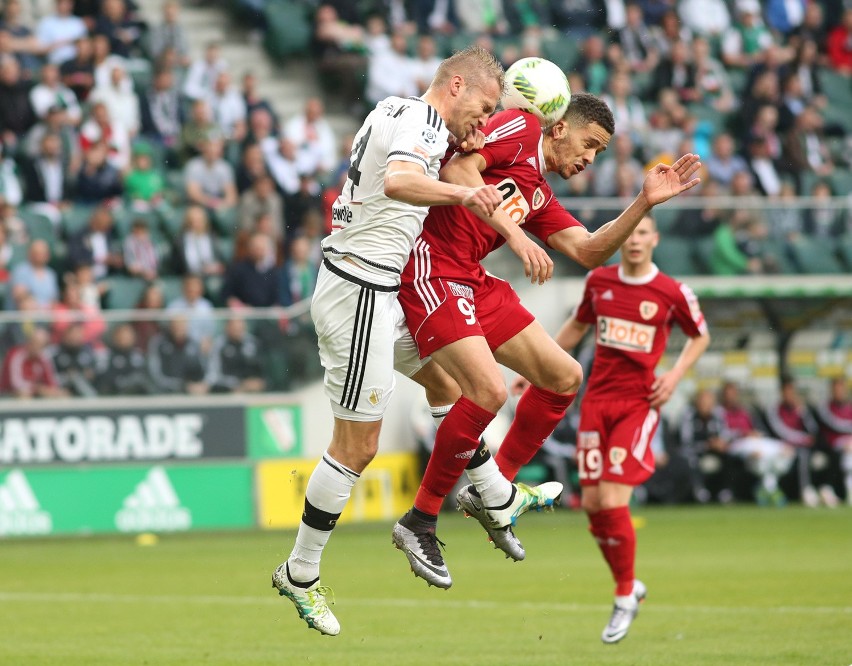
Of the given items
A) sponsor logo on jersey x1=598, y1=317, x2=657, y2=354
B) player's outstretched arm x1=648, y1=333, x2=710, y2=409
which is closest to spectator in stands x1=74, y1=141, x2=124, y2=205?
sponsor logo on jersey x1=598, y1=317, x2=657, y2=354

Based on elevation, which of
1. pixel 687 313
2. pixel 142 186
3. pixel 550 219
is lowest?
pixel 142 186

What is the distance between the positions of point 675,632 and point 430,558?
282cm

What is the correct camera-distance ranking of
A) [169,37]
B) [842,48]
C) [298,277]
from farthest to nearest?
1. [842,48]
2. [169,37]
3. [298,277]

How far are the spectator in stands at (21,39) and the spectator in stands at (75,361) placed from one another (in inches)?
155

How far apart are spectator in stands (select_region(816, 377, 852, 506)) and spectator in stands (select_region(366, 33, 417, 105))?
6.75 m

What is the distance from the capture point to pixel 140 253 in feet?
58.6

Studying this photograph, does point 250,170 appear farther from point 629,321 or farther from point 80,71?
point 629,321

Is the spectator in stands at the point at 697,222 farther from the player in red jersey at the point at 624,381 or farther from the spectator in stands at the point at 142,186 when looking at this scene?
the player in red jersey at the point at 624,381

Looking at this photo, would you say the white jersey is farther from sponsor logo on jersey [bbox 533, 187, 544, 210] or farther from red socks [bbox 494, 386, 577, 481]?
red socks [bbox 494, 386, 577, 481]

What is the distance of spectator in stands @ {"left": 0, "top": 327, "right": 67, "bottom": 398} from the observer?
16.8 meters

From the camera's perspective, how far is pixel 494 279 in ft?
27.8

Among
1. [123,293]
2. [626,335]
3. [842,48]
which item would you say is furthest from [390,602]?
[842,48]

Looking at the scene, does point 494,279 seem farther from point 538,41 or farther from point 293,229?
point 538,41

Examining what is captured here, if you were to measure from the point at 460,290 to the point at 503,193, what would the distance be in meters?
0.55
